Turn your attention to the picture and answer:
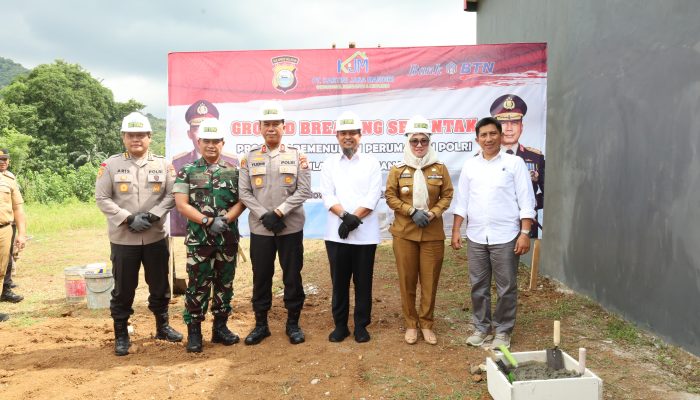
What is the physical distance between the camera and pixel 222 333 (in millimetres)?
4105

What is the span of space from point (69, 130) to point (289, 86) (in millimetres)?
30210

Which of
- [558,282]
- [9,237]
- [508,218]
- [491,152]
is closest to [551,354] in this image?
[508,218]

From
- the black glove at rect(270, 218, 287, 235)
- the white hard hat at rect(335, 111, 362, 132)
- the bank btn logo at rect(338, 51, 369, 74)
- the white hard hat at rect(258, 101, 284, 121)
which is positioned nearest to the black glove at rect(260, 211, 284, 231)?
the black glove at rect(270, 218, 287, 235)

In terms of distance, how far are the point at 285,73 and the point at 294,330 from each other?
267 centimetres

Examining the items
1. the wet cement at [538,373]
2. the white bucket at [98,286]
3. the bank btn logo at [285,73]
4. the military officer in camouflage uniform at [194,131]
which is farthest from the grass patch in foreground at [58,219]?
the wet cement at [538,373]

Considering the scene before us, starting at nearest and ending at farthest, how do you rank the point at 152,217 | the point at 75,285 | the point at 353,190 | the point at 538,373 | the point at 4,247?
1. the point at 538,373
2. the point at 152,217
3. the point at 353,190
4. the point at 4,247
5. the point at 75,285

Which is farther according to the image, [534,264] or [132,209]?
[534,264]

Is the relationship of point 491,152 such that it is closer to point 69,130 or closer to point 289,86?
point 289,86

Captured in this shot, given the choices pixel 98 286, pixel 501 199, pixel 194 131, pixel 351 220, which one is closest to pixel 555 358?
pixel 501 199

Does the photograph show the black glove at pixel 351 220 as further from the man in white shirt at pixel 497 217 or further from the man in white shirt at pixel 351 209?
the man in white shirt at pixel 497 217

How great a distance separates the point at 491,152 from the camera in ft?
12.5

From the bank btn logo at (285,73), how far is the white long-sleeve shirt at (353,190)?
1681 millimetres

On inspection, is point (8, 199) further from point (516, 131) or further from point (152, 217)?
point (516, 131)

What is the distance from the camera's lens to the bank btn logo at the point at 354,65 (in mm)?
5316
